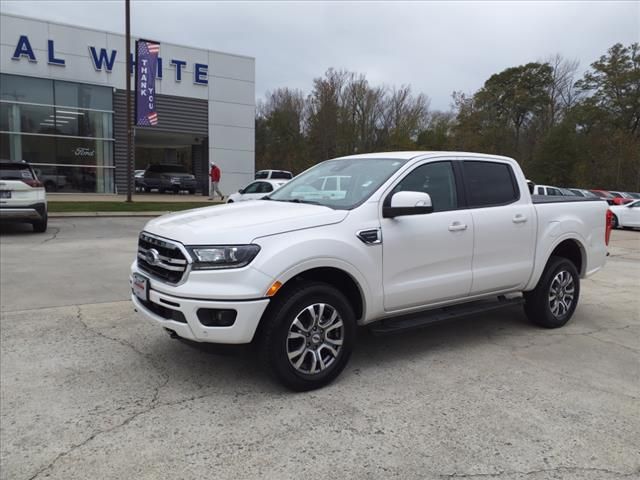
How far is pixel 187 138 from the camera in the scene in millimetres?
30703

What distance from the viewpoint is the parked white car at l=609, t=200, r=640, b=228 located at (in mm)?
20438

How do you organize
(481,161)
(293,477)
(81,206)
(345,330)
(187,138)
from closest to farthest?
(293,477), (345,330), (481,161), (81,206), (187,138)

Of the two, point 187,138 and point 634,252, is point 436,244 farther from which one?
point 187,138

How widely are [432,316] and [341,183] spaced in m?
1.43

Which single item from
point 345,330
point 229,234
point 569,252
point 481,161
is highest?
point 481,161

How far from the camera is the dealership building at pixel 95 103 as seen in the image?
2308 centimetres

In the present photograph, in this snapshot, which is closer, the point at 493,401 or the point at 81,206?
the point at 493,401

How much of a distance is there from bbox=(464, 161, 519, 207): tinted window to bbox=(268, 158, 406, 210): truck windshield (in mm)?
821

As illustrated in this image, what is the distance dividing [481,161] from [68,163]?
24.0 m

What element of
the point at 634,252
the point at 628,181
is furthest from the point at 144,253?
the point at 628,181

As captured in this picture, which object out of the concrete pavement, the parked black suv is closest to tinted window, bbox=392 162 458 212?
the concrete pavement

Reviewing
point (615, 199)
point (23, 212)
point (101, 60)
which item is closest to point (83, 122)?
point (101, 60)

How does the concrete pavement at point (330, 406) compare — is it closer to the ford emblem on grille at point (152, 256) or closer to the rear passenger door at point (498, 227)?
the rear passenger door at point (498, 227)

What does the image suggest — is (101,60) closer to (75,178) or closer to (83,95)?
(83,95)
